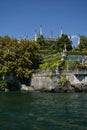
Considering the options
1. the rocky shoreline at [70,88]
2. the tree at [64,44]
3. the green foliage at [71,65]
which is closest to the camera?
the rocky shoreline at [70,88]

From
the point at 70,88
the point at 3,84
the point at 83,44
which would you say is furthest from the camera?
the point at 83,44

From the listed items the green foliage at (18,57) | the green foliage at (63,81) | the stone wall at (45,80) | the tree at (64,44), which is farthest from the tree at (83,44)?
the green foliage at (63,81)

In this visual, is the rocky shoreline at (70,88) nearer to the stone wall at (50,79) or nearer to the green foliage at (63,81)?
the green foliage at (63,81)

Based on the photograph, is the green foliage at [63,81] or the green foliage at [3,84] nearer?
the green foliage at [63,81]

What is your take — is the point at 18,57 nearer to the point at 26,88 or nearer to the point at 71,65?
the point at 26,88

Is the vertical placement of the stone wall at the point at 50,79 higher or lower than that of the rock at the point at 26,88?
higher

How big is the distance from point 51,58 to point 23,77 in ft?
35.6

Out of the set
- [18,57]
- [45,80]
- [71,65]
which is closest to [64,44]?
[18,57]

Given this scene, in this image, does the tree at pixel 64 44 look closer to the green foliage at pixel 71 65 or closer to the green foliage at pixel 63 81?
the green foliage at pixel 71 65

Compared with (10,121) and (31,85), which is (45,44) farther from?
(10,121)

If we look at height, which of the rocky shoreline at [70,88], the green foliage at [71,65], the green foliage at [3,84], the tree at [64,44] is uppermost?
the tree at [64,44]

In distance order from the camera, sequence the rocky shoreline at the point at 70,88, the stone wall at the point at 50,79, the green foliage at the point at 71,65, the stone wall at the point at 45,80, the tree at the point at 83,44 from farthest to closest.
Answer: the tree at the point at 83,44, the green foliage at the point at 71,65, the stone wall at the point at 45,80, the stone wall at the point at 50,79, the rocky shoreline at the point at 70,88

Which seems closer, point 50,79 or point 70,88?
point 70,88

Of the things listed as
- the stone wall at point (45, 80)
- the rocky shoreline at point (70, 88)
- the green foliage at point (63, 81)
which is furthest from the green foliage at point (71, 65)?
the rocky shoreline at point (70, 88)
